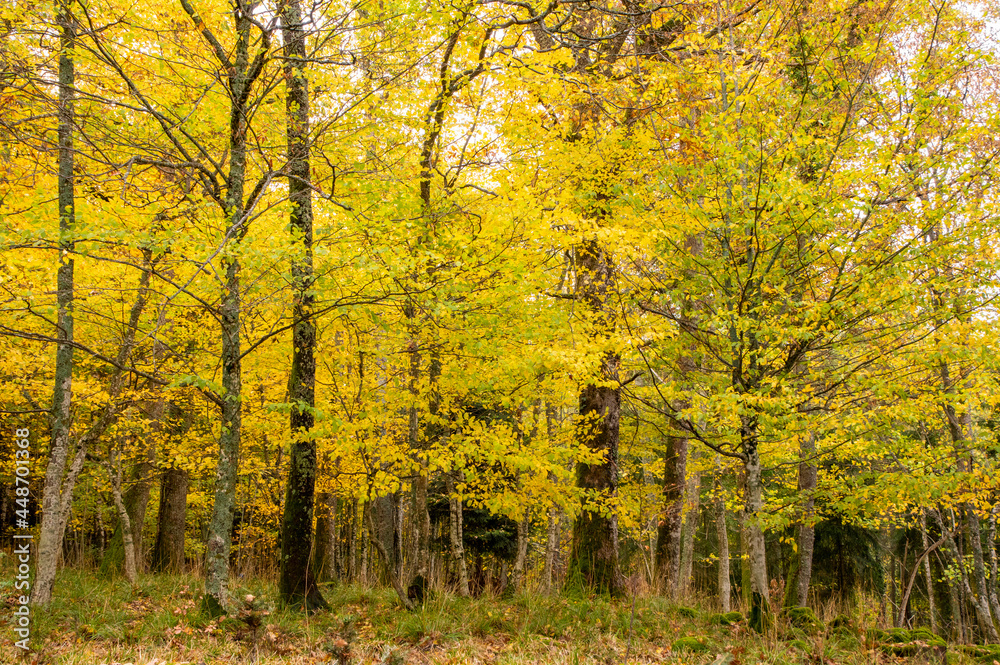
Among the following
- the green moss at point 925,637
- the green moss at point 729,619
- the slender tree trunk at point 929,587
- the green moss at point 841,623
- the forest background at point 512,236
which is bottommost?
the slender tree trunk at point 929,587

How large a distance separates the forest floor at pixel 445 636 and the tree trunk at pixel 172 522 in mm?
5100

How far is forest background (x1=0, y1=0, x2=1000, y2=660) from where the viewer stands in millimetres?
5887

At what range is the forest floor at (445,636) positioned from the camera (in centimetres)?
527

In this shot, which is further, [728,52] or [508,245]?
[508,245]

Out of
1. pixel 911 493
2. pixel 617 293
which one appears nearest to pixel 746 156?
pixel 617 293

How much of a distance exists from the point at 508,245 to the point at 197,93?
415 cm

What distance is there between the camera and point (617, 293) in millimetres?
7211

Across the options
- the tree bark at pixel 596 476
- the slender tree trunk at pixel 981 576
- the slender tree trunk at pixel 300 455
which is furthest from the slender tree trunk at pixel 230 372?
the slender tree trunk at pixel 981 576

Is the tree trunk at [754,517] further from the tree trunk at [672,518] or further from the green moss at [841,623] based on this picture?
the tree trunk at [672,518]

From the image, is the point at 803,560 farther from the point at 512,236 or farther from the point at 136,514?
the point at 136,514

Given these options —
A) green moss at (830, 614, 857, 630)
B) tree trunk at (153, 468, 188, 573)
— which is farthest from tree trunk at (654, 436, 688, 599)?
tree trunk at (153, 468, 188, 573)

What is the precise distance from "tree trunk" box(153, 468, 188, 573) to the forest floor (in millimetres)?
5100

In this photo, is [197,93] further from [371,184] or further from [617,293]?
[617,293]

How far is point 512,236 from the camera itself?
735cm
